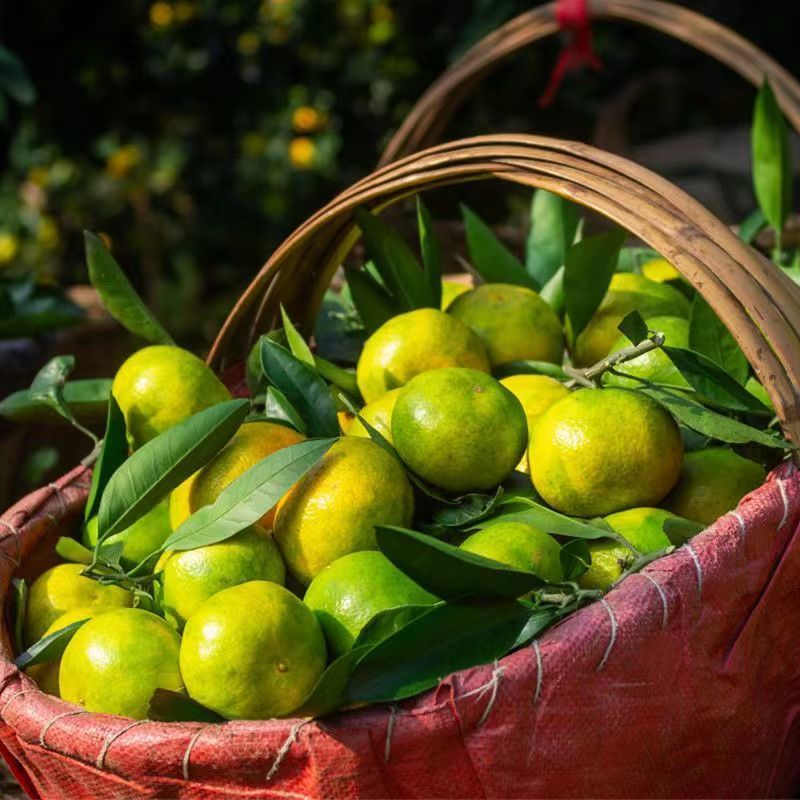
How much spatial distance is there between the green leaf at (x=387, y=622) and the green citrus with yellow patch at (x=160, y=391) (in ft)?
1.18

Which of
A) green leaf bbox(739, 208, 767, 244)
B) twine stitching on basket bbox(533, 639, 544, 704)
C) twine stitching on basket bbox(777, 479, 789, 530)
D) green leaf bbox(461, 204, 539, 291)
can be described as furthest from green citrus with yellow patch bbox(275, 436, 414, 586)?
green leaf bbox(739, 208, 767, 244)

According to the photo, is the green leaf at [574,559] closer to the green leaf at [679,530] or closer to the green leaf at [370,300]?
the green leaf at [679,530]

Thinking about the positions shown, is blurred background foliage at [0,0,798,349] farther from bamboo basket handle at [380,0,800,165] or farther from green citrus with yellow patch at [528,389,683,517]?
green citrus with yellow patch at [528,389,683,517]

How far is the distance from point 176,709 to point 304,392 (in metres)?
0.36

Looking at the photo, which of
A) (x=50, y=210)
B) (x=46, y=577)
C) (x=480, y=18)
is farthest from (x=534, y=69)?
(x=46, y=577)

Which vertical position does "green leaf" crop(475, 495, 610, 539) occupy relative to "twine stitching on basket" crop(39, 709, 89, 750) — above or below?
above

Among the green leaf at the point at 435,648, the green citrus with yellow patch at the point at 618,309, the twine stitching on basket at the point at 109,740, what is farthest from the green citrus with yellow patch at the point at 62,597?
the green citrus with yellow patch at the point at 618,309

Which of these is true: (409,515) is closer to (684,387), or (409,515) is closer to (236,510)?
(236,510)

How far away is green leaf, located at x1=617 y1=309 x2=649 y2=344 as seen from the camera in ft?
2.96

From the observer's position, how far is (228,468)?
0.98 meters

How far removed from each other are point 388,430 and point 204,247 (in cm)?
245

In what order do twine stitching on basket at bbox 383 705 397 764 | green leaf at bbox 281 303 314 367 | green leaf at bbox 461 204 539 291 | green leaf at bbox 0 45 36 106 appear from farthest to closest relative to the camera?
green leaf at bbox 0 45 36 106
green leaf at bbox 461 204 539 291
green leaf at bbox 281 303 314 367
twine stitching on basket at bbox 383 705 397 764

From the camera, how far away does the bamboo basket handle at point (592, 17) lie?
5.20ft

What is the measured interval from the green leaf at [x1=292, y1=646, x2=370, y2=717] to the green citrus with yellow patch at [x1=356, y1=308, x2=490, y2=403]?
40cm
